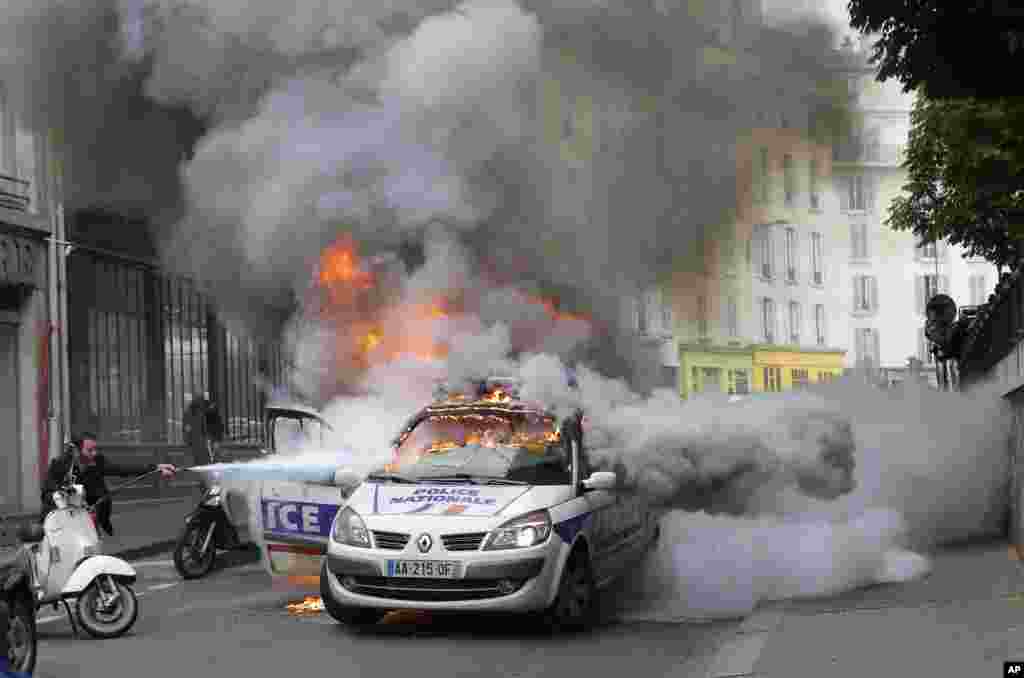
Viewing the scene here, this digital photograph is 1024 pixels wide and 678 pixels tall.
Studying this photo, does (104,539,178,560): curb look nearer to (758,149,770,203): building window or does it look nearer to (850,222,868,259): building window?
(758,149,770,203): building window

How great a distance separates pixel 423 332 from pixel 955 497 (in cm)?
584

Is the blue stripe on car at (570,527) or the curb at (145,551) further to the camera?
the curb at (145,551)

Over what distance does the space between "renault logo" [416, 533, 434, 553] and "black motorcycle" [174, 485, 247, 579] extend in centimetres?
519

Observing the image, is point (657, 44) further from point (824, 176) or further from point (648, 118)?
point (824, 176)

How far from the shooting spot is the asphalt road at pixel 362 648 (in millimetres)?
8625

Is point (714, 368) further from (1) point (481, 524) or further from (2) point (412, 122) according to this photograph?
(1) point (481, 524)

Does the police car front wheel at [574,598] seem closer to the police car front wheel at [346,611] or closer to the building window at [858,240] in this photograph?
the police car front wheel at [346,611]

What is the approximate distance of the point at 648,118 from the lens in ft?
53.3

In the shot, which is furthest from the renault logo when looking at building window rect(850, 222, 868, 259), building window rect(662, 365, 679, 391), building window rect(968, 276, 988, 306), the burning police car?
building window rect(968, 276, 988, 306)

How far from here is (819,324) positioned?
29.2m

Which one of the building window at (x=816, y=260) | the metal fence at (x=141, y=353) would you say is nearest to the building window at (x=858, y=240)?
the building window at (x=816, y=260)

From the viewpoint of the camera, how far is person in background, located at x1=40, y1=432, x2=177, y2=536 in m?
10.9

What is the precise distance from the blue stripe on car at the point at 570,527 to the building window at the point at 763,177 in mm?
8311

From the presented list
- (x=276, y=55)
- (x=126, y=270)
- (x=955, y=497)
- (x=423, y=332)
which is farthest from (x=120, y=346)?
(x=955, y=497)
